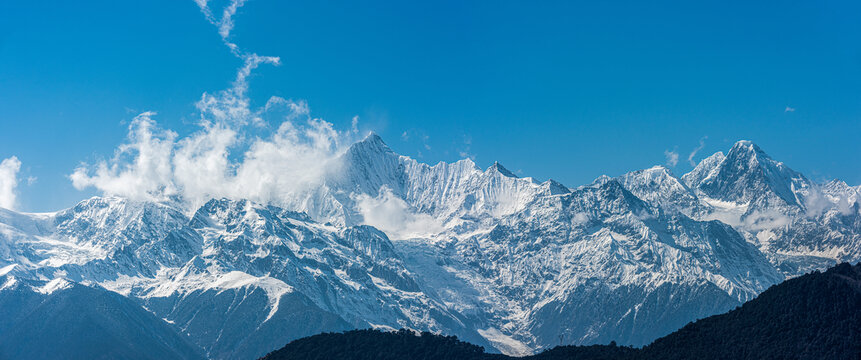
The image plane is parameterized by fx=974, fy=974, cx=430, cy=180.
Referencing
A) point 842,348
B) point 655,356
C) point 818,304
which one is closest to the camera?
point 842,348

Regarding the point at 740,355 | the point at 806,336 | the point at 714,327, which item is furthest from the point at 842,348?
the point at 714,327

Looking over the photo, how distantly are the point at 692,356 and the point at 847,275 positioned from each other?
108 feet

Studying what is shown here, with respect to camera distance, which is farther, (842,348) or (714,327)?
(714,327)

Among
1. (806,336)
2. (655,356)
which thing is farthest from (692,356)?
(806,336)

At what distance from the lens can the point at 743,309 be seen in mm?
199375

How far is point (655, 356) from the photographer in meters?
196

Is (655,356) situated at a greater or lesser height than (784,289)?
lesser

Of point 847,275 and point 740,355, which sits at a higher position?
point 847,275

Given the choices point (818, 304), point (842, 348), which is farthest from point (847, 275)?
point (842, 348)

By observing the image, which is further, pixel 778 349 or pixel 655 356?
pixel 655 356

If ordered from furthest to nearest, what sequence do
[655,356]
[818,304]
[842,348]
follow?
1. [655,356]
2. [818,304]
3. [842,348]

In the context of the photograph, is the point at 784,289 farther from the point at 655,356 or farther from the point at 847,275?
the point at 655,356

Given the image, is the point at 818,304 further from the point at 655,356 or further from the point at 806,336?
the point at 655,356

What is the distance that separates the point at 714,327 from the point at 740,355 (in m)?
16.0
